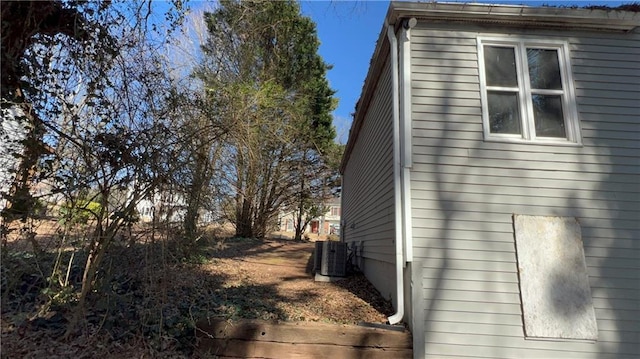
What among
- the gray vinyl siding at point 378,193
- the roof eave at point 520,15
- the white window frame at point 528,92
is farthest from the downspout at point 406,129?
the white window frame at point 528,92

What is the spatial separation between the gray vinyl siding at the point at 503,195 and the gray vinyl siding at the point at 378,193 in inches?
25.9

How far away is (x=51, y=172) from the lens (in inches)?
140

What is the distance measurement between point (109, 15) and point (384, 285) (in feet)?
15.5

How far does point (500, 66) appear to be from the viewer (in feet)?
16.0

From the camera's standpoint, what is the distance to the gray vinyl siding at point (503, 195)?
414cm

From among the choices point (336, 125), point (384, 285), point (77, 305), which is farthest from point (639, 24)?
point (336, 125)

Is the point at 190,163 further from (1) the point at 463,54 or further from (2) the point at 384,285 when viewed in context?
(1) the point at 463,54

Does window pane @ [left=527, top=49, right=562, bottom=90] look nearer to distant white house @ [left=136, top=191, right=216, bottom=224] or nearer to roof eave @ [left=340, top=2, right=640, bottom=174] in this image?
roof eave @ [left=340, top=2, right=640, bottom=174]

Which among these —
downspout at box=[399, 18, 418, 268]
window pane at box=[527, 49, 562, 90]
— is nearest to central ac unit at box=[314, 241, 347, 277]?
downspout at box=[399, 18, 418, 268]

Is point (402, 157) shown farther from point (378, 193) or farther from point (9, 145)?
point (9, 145)

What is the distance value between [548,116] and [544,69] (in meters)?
0.66

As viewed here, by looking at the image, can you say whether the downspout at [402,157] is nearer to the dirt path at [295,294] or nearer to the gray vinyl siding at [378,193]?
the gray vinyl siding at [378,193]

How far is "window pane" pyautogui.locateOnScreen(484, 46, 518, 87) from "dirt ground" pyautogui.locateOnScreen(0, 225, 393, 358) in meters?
3.34

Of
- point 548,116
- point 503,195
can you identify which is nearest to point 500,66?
point 548,116
